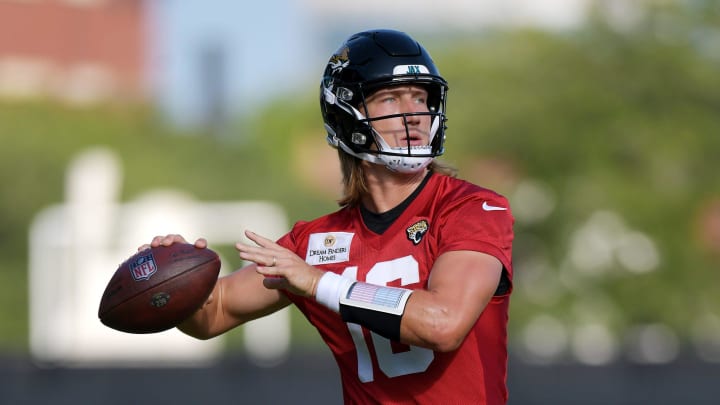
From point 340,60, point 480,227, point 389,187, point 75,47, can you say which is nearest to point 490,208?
point 480,227

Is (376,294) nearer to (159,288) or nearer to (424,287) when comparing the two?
(424,287)

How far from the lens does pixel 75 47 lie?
42.6 meters

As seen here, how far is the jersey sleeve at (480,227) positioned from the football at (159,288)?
880mm

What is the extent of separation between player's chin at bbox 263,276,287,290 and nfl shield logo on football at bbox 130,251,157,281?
432 mm

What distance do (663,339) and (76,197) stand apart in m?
11.1

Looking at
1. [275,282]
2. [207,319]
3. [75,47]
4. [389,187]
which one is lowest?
[75,47]

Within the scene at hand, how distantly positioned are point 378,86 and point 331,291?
0.82m

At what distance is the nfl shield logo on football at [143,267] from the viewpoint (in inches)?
160

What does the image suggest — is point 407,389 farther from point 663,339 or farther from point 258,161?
point 258,161

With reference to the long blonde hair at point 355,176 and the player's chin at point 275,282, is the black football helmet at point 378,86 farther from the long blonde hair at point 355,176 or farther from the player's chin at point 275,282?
the player's chin at point 275,282

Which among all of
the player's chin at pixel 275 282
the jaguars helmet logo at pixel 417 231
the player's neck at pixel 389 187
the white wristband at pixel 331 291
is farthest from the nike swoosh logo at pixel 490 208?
the player's chin at pixel 275 282

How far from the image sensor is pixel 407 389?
3875mm

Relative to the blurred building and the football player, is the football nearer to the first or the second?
the football player

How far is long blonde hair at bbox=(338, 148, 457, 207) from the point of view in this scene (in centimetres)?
421
